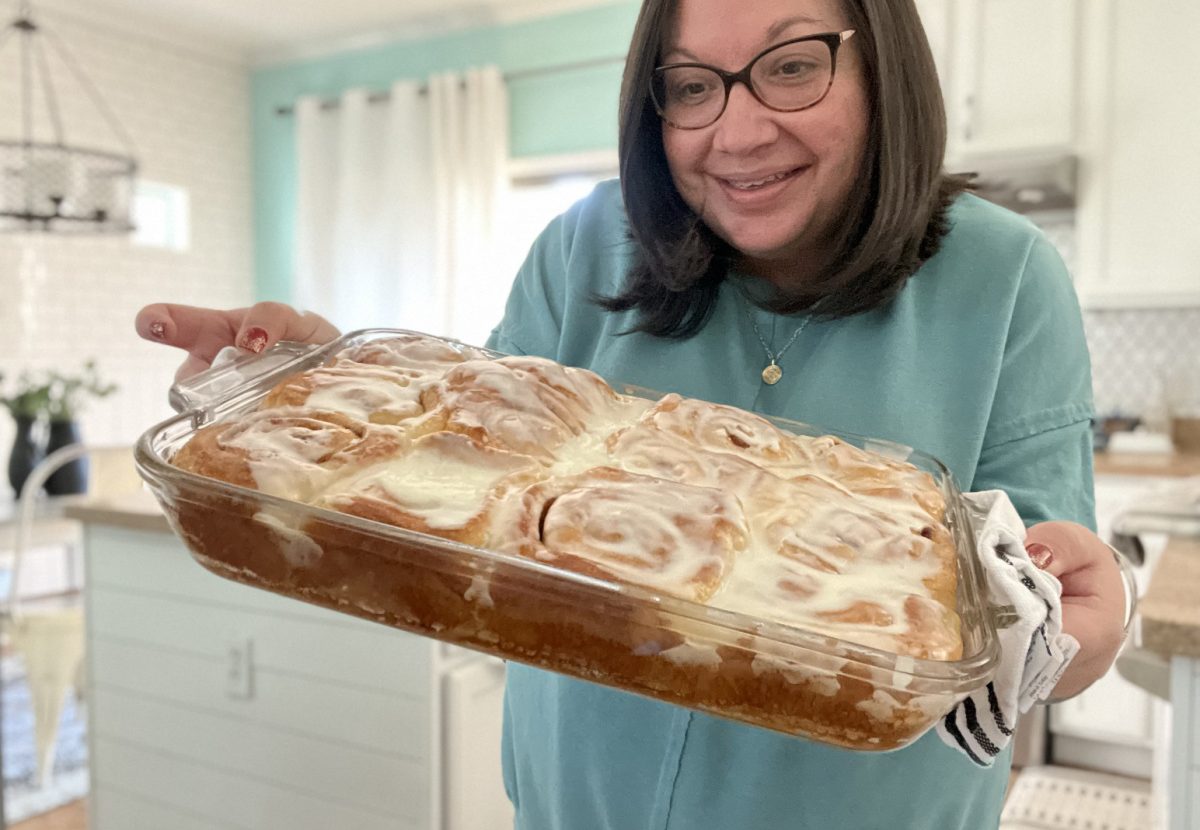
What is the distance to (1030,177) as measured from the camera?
2875 mm

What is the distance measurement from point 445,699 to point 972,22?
8.50ft

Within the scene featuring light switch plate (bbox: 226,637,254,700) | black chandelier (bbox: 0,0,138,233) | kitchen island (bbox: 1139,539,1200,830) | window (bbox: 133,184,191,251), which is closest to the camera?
kitchen island (bbox: 1139,539,1200,830)

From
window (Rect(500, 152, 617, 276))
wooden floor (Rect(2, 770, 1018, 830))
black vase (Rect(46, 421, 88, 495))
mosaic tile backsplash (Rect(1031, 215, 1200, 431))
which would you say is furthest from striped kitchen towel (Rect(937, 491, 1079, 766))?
window (Rect(500, 152, 617, 276))

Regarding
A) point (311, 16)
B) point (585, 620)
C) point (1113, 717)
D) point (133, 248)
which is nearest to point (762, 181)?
point (585, 620)

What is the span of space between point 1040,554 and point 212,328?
0.63m

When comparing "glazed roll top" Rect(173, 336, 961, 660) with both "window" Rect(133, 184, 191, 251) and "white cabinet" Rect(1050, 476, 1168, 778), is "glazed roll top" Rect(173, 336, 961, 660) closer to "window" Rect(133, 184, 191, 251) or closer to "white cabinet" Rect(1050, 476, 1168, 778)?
"white cabinet" Rect(1050, 476, 1168, 778)

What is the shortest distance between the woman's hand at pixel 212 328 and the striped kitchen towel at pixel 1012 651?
0.54 m

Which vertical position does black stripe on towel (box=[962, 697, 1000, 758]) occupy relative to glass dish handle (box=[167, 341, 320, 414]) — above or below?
below

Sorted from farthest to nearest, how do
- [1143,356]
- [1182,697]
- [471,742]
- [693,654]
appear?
[1143,356], [471,742], [1182,697], [693,654]

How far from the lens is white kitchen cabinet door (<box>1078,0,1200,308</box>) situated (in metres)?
2.84

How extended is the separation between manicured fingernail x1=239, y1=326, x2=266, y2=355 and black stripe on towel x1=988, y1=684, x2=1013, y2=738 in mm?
559

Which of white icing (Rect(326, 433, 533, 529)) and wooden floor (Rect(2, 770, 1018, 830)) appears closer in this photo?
white icing (Rect(326, 433, 533, 529))

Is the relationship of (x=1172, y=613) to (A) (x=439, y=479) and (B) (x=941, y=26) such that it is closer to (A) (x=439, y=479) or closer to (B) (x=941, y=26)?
(A) (x=439, y=479)

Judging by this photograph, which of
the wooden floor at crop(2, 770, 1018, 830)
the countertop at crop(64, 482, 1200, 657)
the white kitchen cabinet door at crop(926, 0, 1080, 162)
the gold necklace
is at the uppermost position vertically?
the white kitchen cabinet door at crop(926, 0, 1080, 162)
